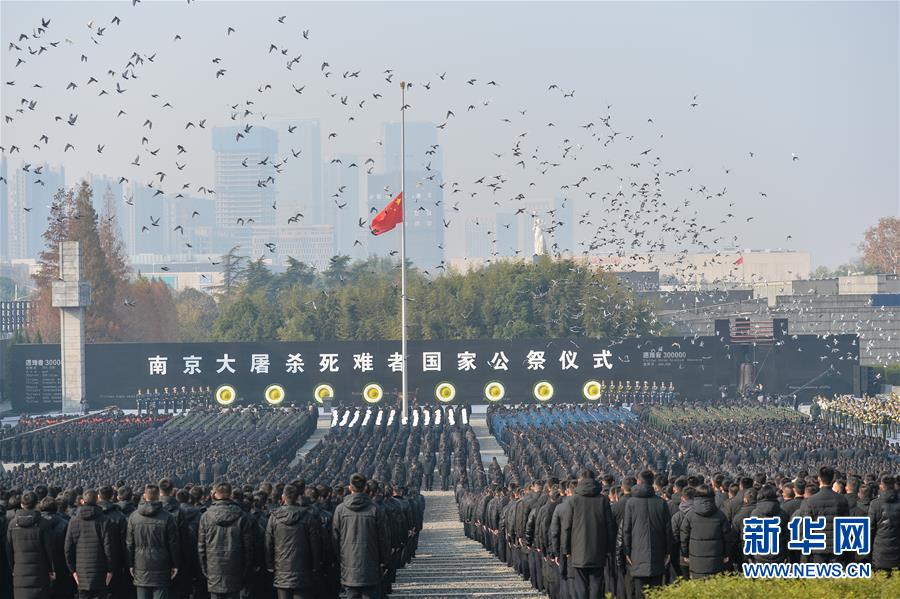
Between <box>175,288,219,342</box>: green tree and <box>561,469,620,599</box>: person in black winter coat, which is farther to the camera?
<box>175,288,219,342</box>: green tree

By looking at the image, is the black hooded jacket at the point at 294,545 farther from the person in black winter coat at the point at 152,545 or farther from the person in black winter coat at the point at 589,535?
the person in black winter coat at the point at 589,535

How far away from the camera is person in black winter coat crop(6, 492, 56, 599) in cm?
1259

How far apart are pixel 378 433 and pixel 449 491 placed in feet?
25.9

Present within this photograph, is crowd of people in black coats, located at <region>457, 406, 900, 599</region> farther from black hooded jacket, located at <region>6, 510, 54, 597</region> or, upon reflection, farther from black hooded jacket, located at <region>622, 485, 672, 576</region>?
black hooded jacket, located at <region>6, 510, 54, 597</region>

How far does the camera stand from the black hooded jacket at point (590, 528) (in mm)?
12633

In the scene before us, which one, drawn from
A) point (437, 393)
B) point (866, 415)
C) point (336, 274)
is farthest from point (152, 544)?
point (336, 274)

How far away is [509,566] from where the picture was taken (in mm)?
19016

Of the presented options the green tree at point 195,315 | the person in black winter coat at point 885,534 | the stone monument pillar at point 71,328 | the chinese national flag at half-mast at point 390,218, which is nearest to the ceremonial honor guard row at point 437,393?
the stone monument pillar at point 71,328

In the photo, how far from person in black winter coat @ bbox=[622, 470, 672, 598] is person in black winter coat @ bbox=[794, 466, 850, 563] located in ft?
4.26

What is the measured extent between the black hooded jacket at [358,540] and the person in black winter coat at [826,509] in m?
3.73

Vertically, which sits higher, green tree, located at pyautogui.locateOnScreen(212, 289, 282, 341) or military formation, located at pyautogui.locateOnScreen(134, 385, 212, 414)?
green tree, located at pyautogui.locateOnScreen(212, 289, 282, 341)

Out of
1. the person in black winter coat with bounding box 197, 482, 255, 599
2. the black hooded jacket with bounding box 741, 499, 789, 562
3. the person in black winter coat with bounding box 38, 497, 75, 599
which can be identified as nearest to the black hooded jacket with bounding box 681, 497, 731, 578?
the black hooded jacket with bounding box 741, 499, 789, 562

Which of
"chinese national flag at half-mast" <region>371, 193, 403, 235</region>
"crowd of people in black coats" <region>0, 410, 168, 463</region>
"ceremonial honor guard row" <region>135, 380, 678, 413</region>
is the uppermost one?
"chinese national flag at half-mast" <region>371, 193, 403, 235</region>

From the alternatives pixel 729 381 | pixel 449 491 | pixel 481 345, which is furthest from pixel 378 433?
pixel 729 381
